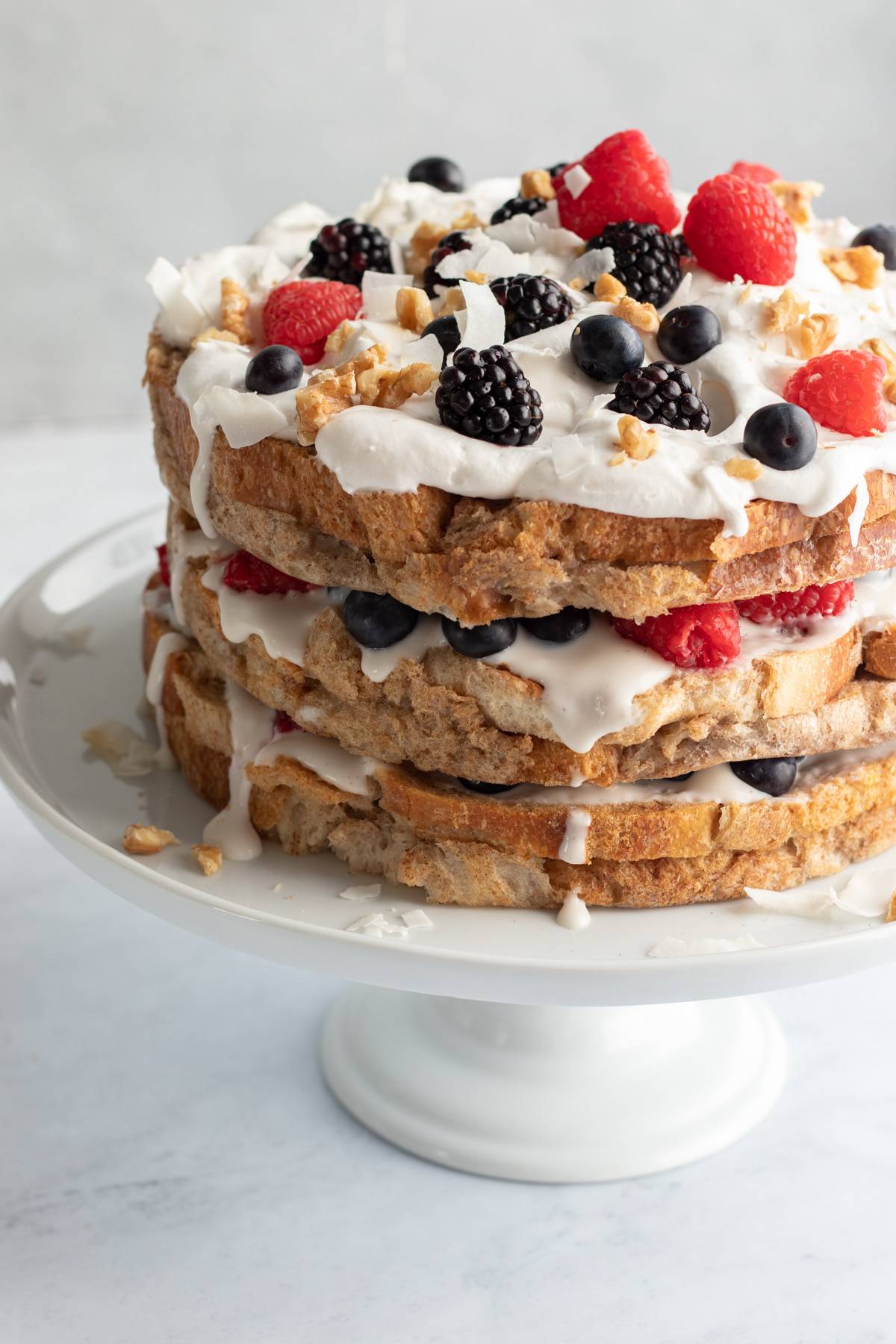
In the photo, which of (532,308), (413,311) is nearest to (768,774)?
(532,308)

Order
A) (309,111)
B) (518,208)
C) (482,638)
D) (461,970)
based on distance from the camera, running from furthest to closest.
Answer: (309,111) < (518,208) < (482,638) < (461,970)

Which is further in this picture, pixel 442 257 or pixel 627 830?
pixel 442 257

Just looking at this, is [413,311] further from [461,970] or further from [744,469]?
[461,970]

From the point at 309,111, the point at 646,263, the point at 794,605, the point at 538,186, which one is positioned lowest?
the point at 794,605

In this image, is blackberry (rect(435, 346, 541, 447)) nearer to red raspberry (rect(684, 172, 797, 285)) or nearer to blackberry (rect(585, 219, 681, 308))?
blackberry (rect(585, 219, 681, 308))

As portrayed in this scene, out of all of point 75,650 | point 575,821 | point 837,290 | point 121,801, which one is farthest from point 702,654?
point 75,650

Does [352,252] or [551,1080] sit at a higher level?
[352,252]
